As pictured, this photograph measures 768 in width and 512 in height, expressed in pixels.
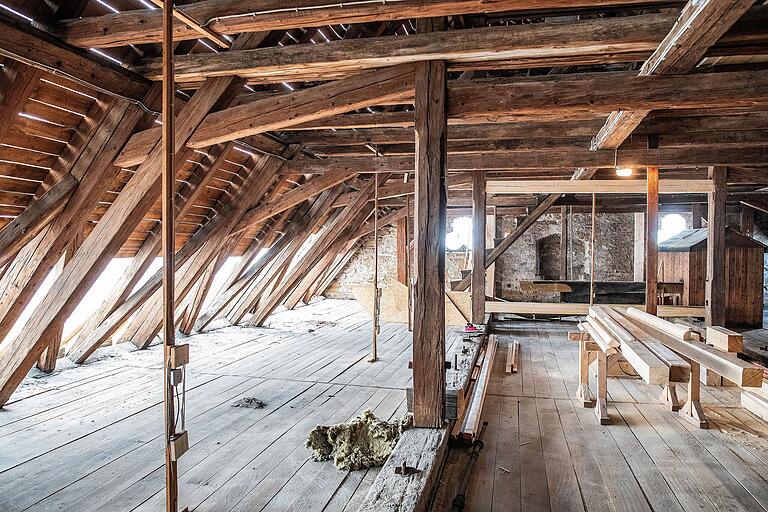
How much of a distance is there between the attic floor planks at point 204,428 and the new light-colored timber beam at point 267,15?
2.54m

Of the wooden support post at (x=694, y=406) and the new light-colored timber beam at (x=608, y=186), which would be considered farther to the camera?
the new light-colored timber beam at (x=608, y=186)

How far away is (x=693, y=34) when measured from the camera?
2.61 meters

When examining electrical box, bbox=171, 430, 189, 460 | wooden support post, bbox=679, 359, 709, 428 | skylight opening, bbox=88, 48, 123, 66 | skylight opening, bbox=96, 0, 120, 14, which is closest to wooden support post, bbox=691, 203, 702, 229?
wooden support post, bbox=679, 359, 709, 428

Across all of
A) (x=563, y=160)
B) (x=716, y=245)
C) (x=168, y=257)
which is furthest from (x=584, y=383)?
(x=168, y=257)

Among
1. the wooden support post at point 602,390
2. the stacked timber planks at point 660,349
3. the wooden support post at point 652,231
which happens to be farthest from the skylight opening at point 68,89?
the wooden support post at point 652,231

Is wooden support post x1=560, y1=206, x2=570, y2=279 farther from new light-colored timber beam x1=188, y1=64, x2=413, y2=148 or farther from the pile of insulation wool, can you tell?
the pile of insulation wool

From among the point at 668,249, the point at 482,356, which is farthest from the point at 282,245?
Answer: the point at 668,249

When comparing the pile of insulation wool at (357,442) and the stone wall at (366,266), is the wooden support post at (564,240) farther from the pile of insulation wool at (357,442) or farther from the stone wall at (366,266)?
the pile of insulation wool at (357,442)

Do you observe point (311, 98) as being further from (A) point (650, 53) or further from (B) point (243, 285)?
(B) point (243, 285)

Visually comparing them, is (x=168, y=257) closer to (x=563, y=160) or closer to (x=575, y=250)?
(x=563, y=160)

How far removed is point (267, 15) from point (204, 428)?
2.76 metres

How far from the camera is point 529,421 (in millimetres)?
3939

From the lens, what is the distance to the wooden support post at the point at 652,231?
5820 millimetres

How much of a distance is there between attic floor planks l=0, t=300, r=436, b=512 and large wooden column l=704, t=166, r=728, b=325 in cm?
385
